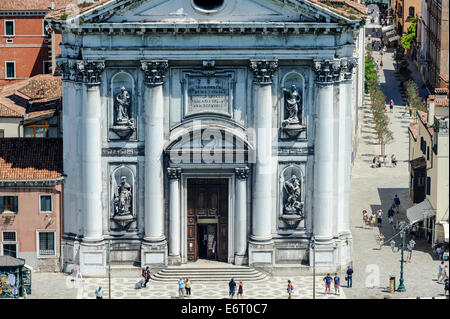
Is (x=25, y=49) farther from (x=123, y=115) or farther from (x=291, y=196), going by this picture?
(x=291, y=196)

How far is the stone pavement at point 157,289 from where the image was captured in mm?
102812

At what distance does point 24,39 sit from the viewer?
163 m

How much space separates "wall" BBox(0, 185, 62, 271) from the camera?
10794 centimetres

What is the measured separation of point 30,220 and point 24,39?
2262 inches

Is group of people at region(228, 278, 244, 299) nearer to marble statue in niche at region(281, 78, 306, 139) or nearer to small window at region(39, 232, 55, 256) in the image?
marble statue in niche at region(281, 78, 306, 139)

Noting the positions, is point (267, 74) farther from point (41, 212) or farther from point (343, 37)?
point (41, 212)

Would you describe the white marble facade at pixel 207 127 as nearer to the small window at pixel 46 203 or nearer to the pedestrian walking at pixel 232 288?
the small window at pixel 46 203

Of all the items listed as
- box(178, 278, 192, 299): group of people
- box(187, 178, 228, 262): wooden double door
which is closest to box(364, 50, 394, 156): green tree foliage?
box(187, 178, 228, 262): wooden double door

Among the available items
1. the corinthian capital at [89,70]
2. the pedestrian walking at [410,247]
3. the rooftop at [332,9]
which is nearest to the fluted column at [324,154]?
the rooftop at [332,9]

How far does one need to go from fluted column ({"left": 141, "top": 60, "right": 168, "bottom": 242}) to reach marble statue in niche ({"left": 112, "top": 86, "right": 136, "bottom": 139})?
109 cm

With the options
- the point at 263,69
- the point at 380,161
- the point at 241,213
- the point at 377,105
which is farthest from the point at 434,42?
the point at 263,69
